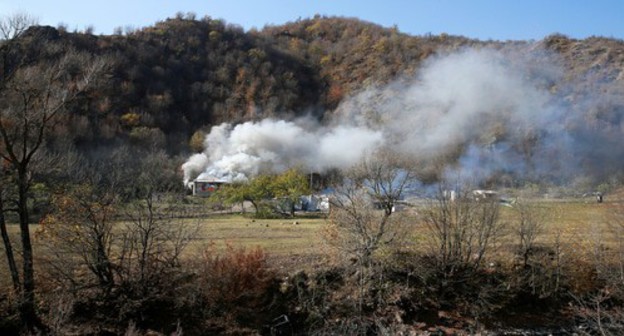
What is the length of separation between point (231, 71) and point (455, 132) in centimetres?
3940

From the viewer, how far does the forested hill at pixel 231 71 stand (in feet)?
184

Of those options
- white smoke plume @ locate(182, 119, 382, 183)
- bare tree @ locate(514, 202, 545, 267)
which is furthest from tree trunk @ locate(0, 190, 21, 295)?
white smoke plume @ locate(182, 119, 382, 183)

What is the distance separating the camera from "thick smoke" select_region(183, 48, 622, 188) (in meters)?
42.5

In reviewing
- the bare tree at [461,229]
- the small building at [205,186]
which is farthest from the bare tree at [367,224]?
the small building at [205,186]

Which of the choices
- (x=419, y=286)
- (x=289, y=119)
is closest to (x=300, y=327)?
(x=419, y=286)

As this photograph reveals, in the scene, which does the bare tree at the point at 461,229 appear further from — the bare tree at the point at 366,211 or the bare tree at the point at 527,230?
the bare tree at the point at 366,211

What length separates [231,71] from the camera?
249 feet

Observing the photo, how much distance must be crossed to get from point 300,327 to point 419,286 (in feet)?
14.8

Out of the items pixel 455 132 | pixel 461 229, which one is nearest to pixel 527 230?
pixel 461 229

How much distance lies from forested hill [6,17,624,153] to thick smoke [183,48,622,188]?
4688 mm

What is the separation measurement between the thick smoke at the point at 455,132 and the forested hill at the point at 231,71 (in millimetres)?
4688

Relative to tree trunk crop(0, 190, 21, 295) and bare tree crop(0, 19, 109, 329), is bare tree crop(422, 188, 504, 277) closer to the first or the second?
bare tree crop(0, 19, 109, 329)

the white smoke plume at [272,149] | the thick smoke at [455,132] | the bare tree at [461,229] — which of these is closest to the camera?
the bare tree at [461,229]

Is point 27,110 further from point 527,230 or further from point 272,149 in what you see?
point 272,149
